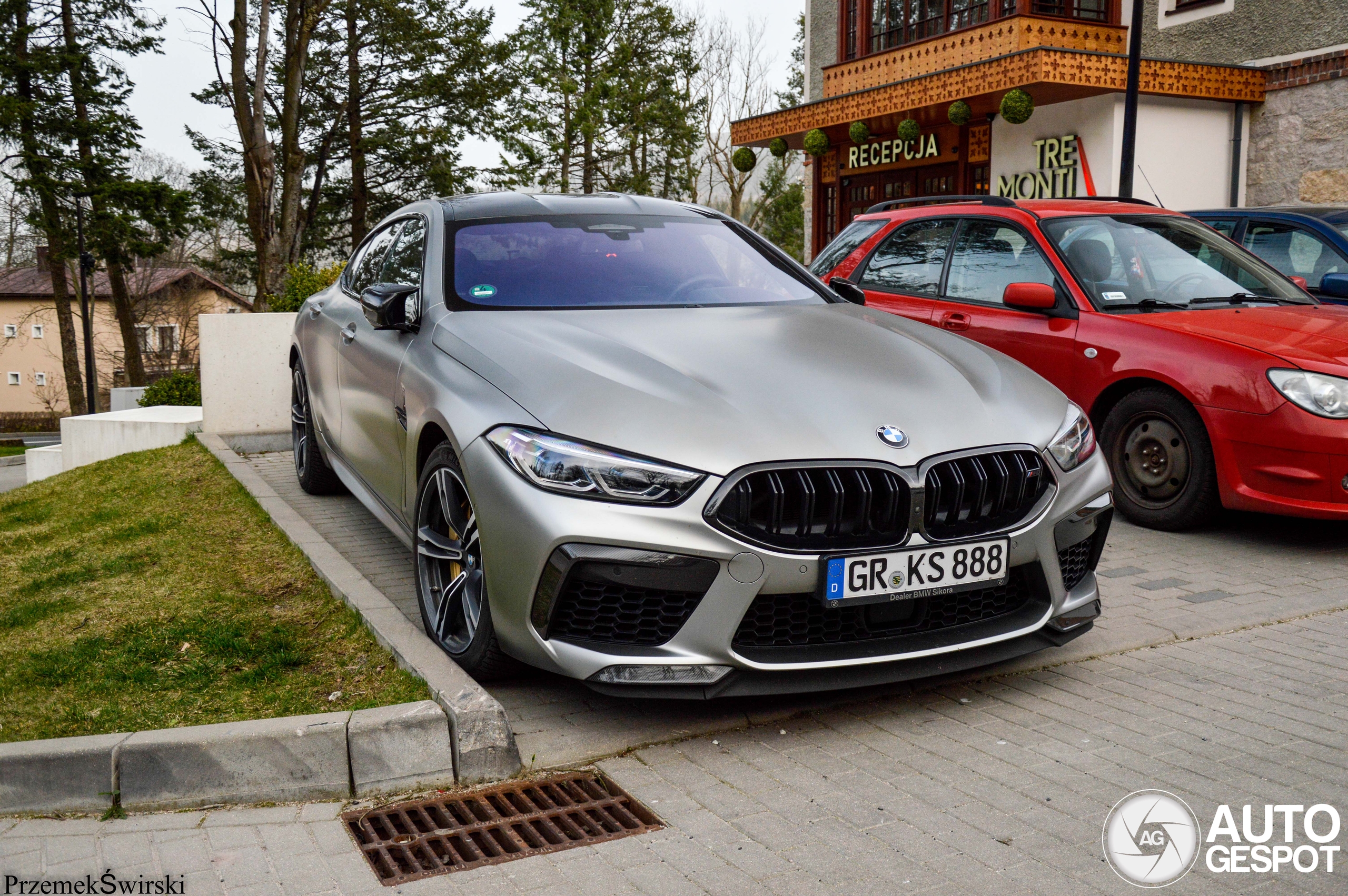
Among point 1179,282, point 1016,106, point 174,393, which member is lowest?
point 174,393

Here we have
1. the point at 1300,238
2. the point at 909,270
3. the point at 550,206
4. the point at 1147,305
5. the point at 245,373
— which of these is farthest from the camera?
the point at 245,373

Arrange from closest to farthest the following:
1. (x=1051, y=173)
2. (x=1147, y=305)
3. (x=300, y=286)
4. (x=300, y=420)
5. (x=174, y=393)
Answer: (x=1147, y=305), (x=300, y=420), (x=300, y=286), (x=174, y=393), (x=1051, y=173)

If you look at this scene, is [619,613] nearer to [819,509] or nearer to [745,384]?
[819,509]

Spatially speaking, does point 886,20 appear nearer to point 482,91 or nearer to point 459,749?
point 482,91

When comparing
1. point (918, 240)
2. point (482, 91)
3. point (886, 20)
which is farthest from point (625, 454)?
point (482, 91)

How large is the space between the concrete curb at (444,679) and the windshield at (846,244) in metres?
4.16

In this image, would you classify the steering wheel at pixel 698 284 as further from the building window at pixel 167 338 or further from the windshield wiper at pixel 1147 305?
the building window at pixel 167 338

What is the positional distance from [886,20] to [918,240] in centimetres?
1526

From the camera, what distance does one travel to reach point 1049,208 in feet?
23.2

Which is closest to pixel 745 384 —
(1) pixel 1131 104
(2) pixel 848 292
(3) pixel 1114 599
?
(2) pixel 848 292

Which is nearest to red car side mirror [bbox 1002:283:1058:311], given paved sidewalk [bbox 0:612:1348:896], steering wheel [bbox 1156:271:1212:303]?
steering wheel [bbox 1156:271:1212:303]

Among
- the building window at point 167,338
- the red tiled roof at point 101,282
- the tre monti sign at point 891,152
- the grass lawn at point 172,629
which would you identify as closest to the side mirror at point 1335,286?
the grass lawn at point 172,629

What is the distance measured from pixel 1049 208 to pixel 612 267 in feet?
11.4

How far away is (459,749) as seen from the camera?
131 inches
